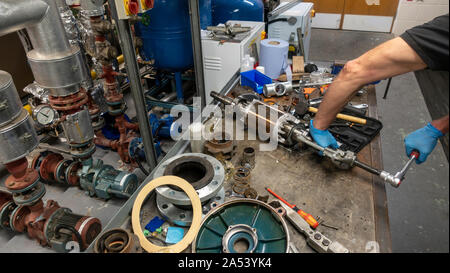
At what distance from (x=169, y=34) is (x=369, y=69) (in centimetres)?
150

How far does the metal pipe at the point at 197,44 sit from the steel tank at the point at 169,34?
30 cm

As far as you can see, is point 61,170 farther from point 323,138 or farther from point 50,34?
point 323,138

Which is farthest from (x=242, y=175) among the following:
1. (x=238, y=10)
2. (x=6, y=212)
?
(x=238, y=10)

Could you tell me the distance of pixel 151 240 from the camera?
2.70 feet

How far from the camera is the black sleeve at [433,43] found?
39 cm

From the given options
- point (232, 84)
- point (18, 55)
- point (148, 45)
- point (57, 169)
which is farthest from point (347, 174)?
point (18, 55)

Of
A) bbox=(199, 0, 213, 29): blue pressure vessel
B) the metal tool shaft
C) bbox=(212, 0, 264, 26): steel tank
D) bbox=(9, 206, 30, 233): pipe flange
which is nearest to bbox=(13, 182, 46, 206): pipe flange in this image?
bbox=(9, 206, 30, 233): pipe flange

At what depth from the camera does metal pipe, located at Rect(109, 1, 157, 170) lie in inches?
46.8

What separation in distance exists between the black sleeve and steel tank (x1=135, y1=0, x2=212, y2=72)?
1628mm

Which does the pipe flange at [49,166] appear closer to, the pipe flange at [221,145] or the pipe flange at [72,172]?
the pipe flange at [72,172]

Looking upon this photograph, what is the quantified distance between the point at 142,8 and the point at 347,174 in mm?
1131

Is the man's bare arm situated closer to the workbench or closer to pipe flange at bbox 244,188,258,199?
the workbench

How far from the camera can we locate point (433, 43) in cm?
42

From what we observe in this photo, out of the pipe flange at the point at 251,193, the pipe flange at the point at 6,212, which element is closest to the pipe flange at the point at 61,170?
the pipe flange at the point at 6,212
